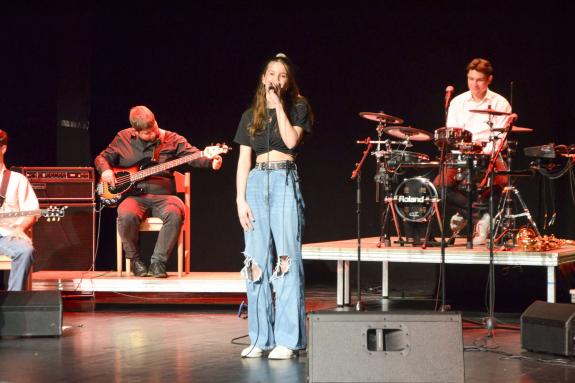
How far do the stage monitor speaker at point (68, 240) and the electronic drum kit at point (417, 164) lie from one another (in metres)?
2.51

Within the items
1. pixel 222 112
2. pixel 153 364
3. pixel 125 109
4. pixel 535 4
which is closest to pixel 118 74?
pixel 125 109

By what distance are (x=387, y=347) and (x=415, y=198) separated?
10.00ft

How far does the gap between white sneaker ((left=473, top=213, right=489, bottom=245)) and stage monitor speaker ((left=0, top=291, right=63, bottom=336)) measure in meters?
3.12

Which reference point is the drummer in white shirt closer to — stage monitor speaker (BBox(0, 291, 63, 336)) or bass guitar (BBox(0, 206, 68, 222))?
bass guitar (BBox(0, 206, 68, 222))

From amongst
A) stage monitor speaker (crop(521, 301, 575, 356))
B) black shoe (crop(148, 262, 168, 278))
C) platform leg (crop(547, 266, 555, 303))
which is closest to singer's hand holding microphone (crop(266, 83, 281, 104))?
stage monitor speaker (crop(521, 301, 575, 356))

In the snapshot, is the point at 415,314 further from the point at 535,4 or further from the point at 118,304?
the point at 535,4

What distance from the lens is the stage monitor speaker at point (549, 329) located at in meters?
4.67

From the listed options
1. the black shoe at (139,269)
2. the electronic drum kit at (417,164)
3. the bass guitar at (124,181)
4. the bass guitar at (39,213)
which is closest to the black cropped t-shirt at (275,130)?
the electronic drum kit at (417,164)

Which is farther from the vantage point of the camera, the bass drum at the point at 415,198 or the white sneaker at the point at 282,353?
the bass drum at the point at 415,198

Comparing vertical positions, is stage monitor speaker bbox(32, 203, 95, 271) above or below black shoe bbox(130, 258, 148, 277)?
above

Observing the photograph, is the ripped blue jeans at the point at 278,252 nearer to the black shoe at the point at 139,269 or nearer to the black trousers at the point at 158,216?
the black trousers at the point at 158,216

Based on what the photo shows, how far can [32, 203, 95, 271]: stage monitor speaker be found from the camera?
7.52m

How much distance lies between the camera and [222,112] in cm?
826

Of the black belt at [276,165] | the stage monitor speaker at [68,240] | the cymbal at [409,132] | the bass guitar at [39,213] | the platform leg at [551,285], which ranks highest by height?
the cymbal at [409,132]
